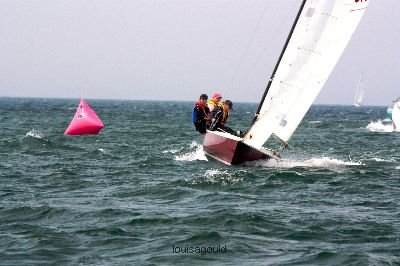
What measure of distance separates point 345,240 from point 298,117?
8222 mm

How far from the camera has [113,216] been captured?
1160 centimetres

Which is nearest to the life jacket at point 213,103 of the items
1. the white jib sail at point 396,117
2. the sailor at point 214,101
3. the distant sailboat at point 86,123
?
the sailor at point 214,101

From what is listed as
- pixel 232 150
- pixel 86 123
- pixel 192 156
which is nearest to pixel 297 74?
pixel 232 150

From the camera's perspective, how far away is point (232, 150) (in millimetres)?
17984

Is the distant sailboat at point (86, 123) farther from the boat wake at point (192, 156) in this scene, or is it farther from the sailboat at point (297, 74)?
the sailboat at point (297, 74)

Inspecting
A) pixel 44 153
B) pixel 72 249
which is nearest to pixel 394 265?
pixel 72 249

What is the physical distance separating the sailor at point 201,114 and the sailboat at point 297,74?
4.41 feet

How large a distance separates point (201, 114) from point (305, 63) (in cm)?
372

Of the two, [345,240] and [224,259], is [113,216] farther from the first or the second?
[345,240]

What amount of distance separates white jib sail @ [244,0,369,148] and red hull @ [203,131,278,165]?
24 cm

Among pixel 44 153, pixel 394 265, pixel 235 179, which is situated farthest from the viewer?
pixel 44 153

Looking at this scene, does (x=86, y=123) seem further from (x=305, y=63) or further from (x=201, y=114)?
(x=305, y=63)

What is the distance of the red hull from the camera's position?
17.9m

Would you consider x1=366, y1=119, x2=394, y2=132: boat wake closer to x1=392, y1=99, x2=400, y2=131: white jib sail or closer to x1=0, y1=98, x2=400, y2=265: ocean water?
x1=392, y1=99, x2=400, y2=131: white jib sail
